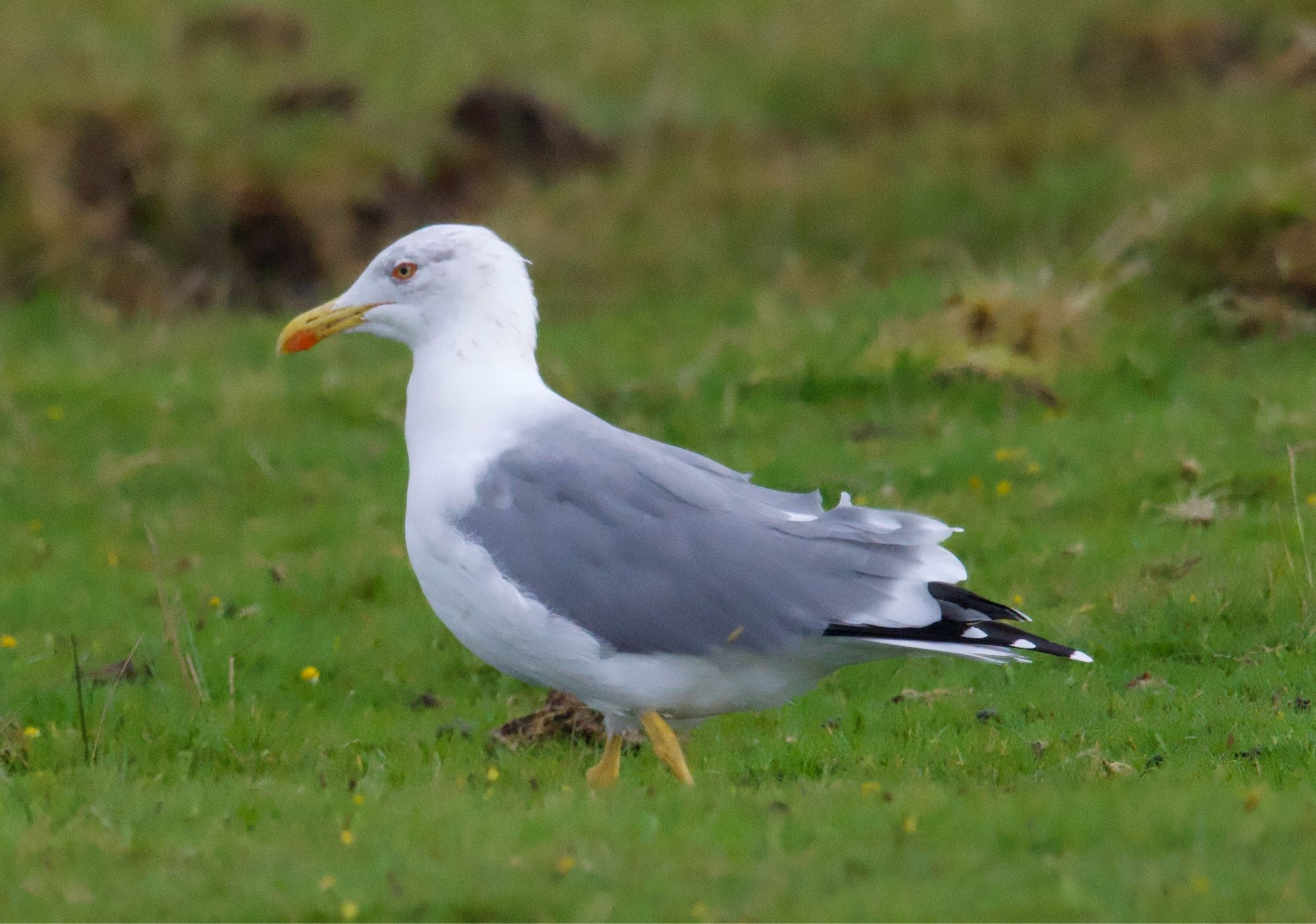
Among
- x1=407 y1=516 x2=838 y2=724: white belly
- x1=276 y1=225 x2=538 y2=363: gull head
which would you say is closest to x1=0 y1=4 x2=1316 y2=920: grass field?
x1=407 y1=516 x2=838 y2=724: white belly

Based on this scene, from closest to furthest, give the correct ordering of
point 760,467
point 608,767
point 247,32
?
point 608,767 < point 760,467 < point 247,32

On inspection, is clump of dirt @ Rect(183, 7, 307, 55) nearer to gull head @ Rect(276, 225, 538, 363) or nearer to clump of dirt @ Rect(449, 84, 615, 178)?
clump of dirt @ Rect(449, 84, 615, 178)

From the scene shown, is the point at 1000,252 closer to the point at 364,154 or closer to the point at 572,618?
the point at 364,154

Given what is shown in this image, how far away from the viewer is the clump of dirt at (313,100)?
21.6m

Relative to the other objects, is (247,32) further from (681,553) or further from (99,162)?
(681,553)

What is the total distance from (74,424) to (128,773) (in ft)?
24.2

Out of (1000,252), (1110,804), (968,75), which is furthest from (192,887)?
(968,75)

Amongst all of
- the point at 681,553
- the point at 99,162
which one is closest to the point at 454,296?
the point at 681,553

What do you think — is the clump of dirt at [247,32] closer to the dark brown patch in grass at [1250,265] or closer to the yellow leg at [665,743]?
the dark brown patch in grass at [1250,265]

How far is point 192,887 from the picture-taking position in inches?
212

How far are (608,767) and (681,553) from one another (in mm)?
913

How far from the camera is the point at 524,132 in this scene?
22438 millimetres

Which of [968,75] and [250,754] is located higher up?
[968,75]

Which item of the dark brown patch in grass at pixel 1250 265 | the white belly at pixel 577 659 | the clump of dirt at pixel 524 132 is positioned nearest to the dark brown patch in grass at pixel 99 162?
the clump of dirt at pixel 524 132
